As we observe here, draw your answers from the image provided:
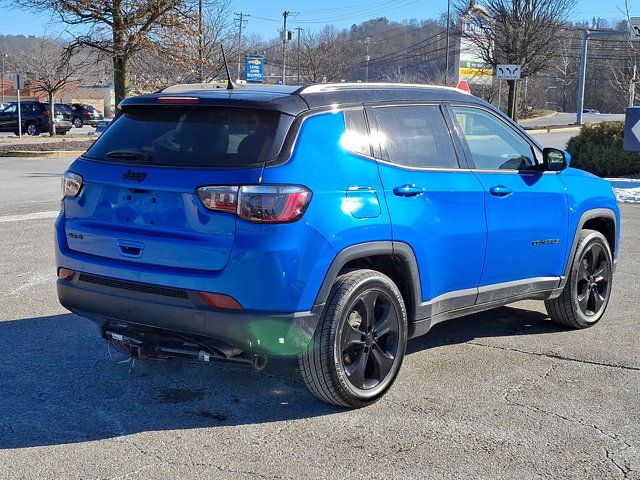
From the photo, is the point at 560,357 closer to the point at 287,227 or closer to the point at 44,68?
the point at 287,227

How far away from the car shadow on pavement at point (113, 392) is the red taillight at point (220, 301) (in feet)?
2.30

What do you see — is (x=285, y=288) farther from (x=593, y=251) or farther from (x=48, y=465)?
(x=593, y=251)

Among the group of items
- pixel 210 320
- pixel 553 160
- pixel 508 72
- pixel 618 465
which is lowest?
pixel 618 465

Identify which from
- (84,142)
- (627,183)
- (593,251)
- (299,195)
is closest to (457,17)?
(84,142)

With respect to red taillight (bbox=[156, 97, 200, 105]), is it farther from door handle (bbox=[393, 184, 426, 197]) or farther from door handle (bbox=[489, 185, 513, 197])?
door handle (bbox=[489, 185, 513, 197])

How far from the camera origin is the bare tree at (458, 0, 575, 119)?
37219mm

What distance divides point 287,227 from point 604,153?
53.2 ft

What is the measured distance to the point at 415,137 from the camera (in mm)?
5066

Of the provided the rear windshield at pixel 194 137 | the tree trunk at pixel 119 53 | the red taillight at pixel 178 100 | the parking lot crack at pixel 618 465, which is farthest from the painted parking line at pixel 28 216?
the tree trunk at pixel 119 53

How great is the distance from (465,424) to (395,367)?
0.57m

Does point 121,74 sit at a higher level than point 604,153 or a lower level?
higher

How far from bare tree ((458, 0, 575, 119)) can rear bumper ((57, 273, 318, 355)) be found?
35622 mm

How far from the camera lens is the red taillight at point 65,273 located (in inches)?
185

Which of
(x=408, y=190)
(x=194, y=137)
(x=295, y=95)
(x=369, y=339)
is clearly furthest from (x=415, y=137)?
(x=194, y=137)
